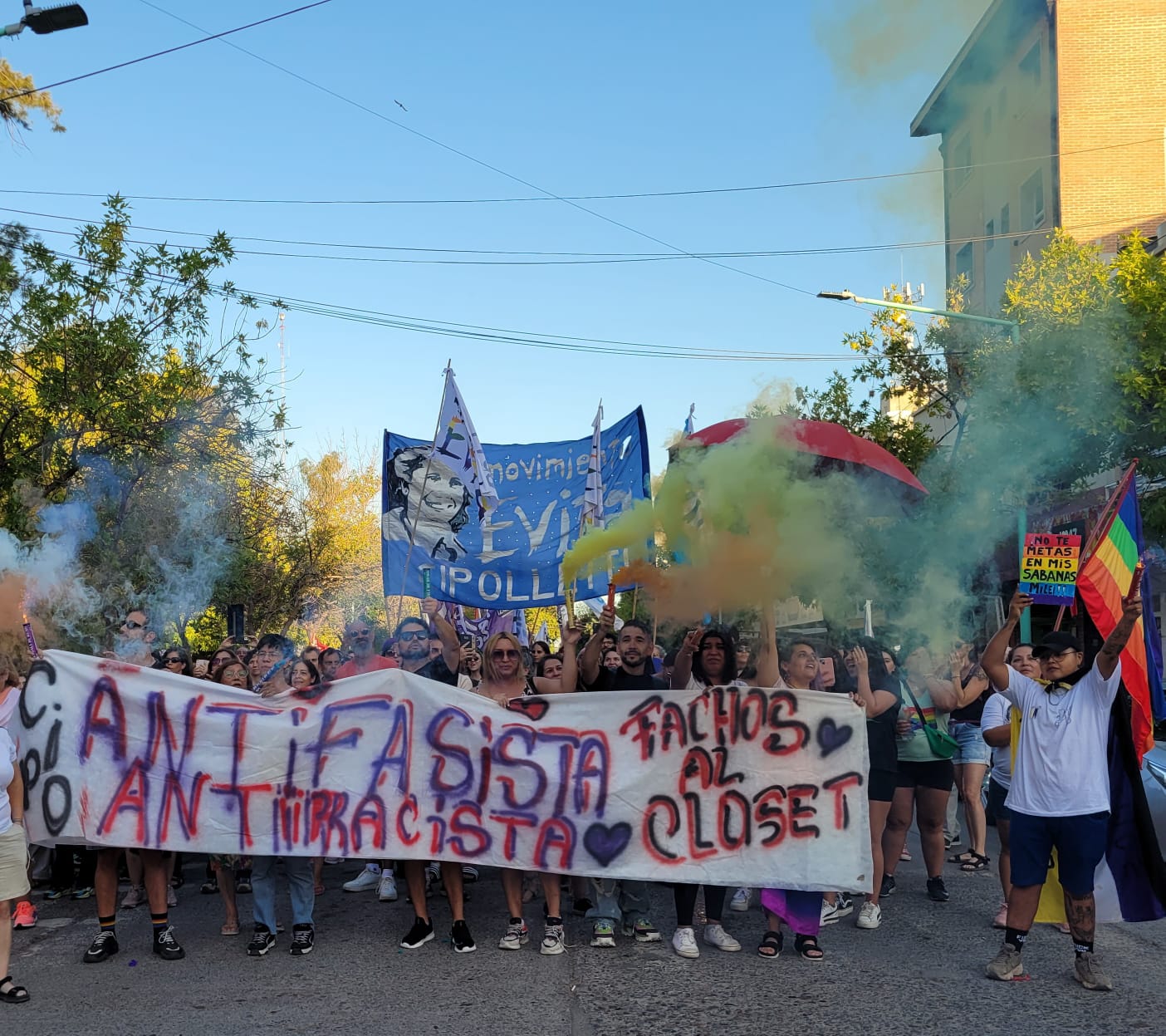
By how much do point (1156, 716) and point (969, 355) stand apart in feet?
47.6

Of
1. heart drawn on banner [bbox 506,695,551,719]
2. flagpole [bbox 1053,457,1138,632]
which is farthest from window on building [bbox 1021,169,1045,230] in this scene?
heart drawn on banner [bbox 506,695,551,719]

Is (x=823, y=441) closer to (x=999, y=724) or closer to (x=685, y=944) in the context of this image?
(x=999, y=724)

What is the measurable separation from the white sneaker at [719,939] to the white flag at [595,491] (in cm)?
390

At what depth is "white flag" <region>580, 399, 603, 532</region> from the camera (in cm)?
973

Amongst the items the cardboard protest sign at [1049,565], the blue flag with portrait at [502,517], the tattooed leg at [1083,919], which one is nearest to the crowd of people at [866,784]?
the tattooed leg at [1083,919]

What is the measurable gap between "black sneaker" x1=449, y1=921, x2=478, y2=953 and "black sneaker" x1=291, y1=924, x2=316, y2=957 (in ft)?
2.39

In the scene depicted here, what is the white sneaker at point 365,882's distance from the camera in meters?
8.11

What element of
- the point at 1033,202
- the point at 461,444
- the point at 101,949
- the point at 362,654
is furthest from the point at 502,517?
the point at 1033,202

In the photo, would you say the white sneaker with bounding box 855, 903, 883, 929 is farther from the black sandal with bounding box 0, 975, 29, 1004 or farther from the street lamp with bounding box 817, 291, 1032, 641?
the street lamp with bounding box 817, 291, 1032, 641

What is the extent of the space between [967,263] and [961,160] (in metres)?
2.62

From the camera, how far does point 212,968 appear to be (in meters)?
5.93

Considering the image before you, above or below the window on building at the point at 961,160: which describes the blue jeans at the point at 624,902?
below

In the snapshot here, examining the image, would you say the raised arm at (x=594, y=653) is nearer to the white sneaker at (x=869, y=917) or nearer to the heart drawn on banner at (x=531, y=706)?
the heart drawn on banner at (x=531, y=706)

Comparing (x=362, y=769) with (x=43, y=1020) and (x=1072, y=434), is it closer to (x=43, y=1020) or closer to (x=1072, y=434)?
(x=43, y=1020)
